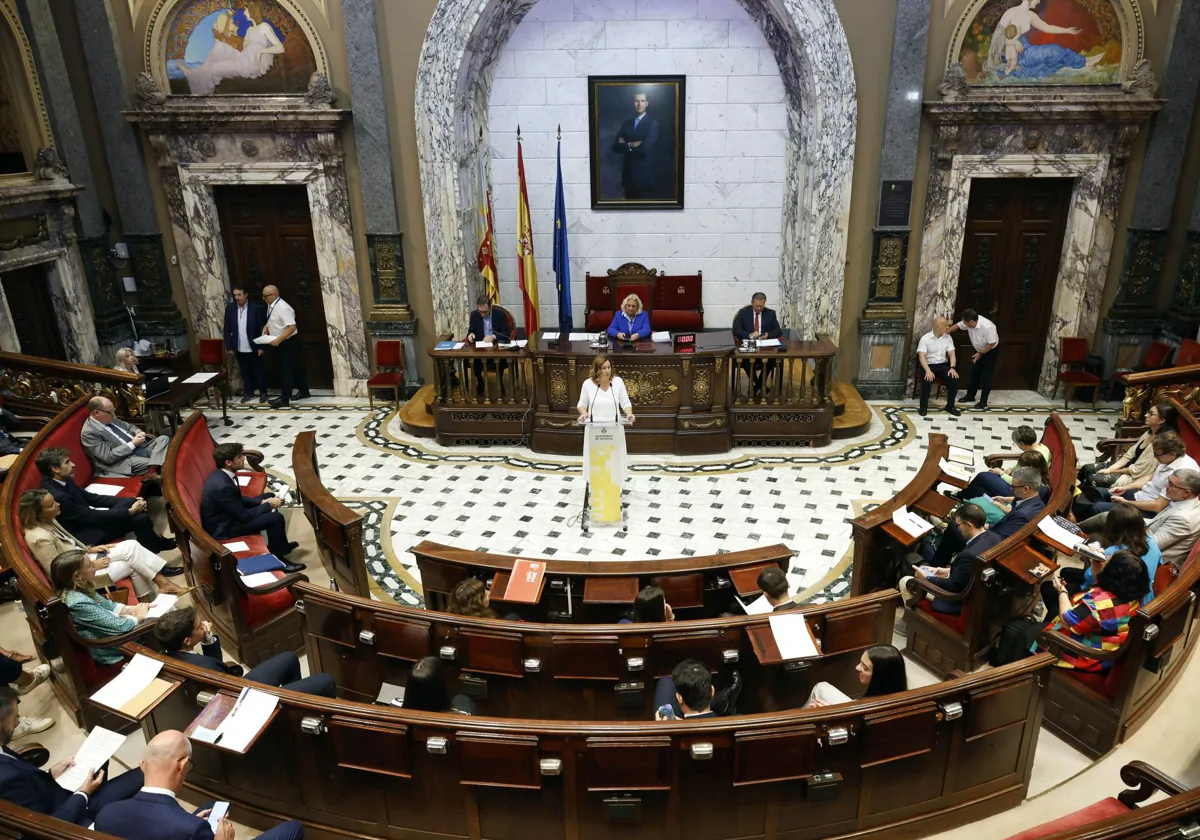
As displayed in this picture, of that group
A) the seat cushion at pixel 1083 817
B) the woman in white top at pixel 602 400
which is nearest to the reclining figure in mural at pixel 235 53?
the woman in white top at pixel 602 400

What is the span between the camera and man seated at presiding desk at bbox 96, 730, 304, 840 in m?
3.17

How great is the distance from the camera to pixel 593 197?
1113 centimetres

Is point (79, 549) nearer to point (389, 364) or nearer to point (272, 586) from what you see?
point (272, 586)

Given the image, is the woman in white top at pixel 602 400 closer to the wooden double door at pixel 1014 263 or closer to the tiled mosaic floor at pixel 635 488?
the tiled mosaic floor at pixel 635 488

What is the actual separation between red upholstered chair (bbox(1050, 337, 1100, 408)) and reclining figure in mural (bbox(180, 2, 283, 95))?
10158 millimetres

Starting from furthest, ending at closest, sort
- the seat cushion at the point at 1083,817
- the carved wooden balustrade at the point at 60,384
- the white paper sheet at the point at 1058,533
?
the carved wooden balustrade at the point at 60,384, the white paper sheet at the point at 1058,533, the seat cushion at the point at 1083,817

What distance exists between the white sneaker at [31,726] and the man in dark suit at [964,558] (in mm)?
5434

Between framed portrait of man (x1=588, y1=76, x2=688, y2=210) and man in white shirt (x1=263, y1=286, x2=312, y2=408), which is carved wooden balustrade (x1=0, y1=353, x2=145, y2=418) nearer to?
man in white shirt (x1=263, y1=286, x2=312, y2=408)

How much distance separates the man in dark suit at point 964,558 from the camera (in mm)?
4992

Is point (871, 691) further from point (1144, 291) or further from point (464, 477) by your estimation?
point (1144, 291)

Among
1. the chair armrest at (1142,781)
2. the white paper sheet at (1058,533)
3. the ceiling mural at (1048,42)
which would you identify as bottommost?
the chair armrest at (1142,781)

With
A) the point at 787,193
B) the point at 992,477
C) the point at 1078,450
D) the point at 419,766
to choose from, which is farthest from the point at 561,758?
the point at 787,193

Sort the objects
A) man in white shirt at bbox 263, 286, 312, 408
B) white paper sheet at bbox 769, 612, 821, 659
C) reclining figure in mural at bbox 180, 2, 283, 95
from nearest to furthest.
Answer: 1. white paper sheet at bbox 769, 612, 821, 659
2. reclining figure in mural at bbox 180, 2, 283, 95
3. man in white shirt at bbox 263, 286, 312, 408

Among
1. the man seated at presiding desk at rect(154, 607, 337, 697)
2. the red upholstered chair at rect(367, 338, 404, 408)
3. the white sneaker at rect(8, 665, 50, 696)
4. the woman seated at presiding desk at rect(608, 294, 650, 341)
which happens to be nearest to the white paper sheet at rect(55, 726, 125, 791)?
the man seated at presiding desk at rect(154, 607, 337, 697)
